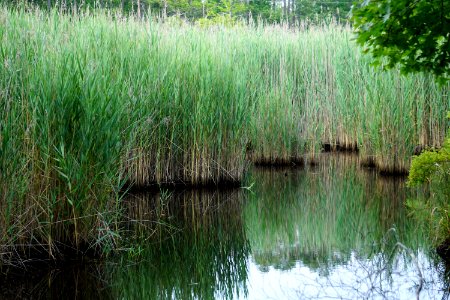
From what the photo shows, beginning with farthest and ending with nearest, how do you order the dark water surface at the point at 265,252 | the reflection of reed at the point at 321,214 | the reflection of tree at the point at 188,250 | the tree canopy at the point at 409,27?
the reflection of reed at the point at 321,214, the reflection of tree at the point at 188,250, the dark water surface at the point at 265,252, the tree canopy at the point at 409,27

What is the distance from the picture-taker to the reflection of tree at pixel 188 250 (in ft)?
13.1

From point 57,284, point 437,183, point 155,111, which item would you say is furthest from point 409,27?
point 155,111

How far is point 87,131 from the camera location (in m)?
4.30

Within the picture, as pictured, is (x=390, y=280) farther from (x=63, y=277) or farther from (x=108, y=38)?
(x=108, y=38)

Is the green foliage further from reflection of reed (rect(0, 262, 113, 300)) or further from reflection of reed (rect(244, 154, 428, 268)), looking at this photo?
reflection of reed (rect(0, 262, 113, 300))

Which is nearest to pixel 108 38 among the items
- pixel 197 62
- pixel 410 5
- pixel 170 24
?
pixel 197 62

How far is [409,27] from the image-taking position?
3.69 meters

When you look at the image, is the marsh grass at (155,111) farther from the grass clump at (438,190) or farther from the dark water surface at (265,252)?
the grass clump at (438,190)

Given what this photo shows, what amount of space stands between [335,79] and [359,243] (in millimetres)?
5941

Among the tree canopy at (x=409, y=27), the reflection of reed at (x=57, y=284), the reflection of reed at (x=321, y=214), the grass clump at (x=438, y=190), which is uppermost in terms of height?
the tree canopy at (x=409, y=27)

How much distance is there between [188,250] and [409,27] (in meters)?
2.37

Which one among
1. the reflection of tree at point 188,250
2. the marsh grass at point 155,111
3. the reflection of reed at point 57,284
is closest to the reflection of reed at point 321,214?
the reflection of tree at point 188,250

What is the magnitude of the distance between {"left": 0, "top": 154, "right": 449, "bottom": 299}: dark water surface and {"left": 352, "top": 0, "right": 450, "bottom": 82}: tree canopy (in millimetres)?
1241

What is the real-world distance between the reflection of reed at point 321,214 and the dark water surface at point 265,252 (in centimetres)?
1
